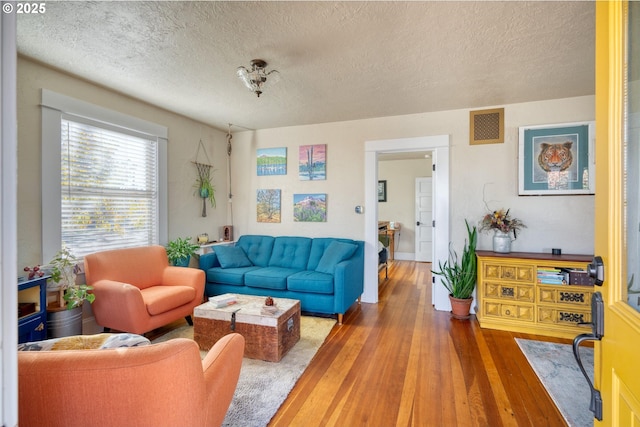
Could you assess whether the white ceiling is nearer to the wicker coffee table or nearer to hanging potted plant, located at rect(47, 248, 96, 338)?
hanging potted plant, located at rect(47, 248, 96, 338)

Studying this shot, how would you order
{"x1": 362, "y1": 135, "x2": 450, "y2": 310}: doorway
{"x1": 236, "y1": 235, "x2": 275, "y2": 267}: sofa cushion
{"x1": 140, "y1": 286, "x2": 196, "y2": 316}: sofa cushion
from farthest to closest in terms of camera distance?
{"x1": 236, "y1": 235, "x2": 275, "y2": 267}: sofa cushion → {"x1": 362, "y1": 135, "x2": 450, "y2": 310}: doorway → {"x1": 140, "y1": 286, "x2": 196, "y2": 316}: sofa cushion

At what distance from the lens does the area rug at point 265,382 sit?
5.70 feet

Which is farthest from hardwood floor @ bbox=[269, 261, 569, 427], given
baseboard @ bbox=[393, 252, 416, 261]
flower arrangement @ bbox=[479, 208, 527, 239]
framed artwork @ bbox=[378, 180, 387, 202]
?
framed artwork @ bbox=[378, 180, 387, 202]

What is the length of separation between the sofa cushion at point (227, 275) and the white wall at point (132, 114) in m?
0.74

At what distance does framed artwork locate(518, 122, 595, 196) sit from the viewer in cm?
310

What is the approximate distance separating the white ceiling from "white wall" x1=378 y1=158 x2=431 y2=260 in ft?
12.3

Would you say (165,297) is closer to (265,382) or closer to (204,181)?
(265,382)

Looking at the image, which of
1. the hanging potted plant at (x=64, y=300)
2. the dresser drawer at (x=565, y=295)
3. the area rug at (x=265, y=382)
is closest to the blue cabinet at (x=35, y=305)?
the hanging potted plant at (x=64, y=300)

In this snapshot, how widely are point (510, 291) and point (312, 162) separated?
287cm

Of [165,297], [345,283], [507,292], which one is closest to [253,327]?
[165,297]

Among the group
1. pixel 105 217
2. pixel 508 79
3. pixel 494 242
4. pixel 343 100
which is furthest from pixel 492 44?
pixel 105 217

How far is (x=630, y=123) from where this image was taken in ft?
2.89

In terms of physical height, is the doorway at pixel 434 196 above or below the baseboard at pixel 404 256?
above

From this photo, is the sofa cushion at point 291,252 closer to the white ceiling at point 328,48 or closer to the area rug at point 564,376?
the white ceiling at point 328,48
